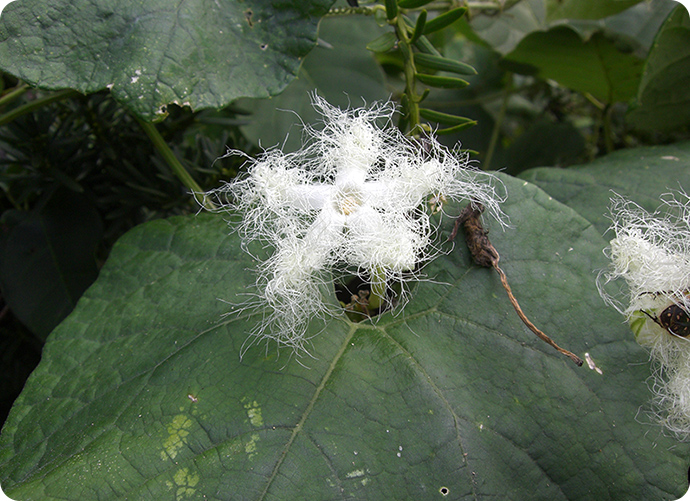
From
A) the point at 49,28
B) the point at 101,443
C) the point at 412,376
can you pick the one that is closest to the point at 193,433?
the point at 101,443

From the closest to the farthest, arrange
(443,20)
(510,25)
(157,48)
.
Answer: (157,48) < (443,20) < (510,25)

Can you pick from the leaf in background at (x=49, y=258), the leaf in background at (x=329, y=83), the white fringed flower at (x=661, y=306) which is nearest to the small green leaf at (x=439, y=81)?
the leaf in background at (x=329, y=83)

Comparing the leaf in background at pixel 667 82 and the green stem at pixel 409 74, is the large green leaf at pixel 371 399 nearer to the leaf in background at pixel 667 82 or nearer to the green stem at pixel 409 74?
the green stem at pixel 409 74

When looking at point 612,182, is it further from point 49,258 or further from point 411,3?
point 49,258

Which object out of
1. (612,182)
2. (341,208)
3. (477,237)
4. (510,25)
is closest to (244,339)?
(341,208)

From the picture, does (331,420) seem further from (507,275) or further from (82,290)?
(82,290)
